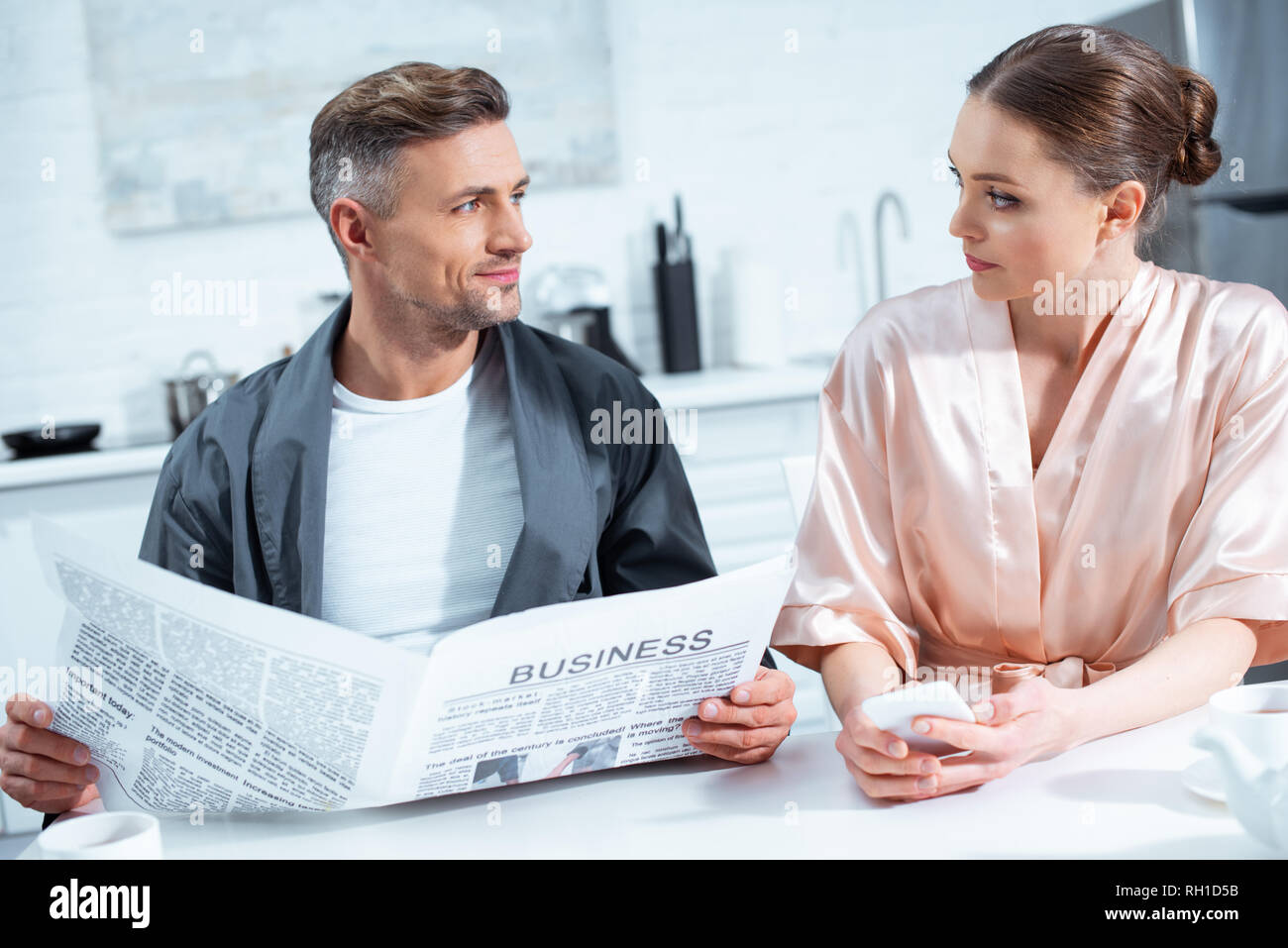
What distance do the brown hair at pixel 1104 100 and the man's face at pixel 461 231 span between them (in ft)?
1.86

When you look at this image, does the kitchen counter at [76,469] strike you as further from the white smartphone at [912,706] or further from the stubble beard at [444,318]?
the white smartphone at [912,706]

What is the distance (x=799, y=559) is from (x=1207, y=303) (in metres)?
0.54

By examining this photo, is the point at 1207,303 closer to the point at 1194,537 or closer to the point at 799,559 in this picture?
the point at 1194,537

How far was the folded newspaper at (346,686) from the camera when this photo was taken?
86 cm

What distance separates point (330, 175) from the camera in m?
1.52

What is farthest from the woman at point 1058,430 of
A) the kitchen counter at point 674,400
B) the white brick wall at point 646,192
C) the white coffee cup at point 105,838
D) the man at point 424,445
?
the white brick wall at point 646,192

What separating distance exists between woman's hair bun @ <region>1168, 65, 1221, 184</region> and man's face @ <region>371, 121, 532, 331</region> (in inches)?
30.0

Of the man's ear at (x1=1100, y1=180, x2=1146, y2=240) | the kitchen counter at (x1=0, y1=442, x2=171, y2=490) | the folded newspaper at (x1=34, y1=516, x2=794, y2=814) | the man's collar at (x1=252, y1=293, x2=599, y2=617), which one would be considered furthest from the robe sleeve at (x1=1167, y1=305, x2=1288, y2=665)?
the kitchen counter at (x1=0, y1=442, x2=171, y2=490)

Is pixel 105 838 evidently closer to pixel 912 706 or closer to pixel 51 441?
pixel 912 706

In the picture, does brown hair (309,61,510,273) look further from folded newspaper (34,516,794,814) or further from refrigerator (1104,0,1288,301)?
refrigerator (1104,0,1288,301)

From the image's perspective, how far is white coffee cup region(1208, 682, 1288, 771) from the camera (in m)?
0.85

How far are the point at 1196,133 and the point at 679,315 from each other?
1.82 meters

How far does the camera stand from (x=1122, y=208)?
1.34 metres

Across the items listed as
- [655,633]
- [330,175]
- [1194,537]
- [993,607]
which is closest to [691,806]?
[655,633]
